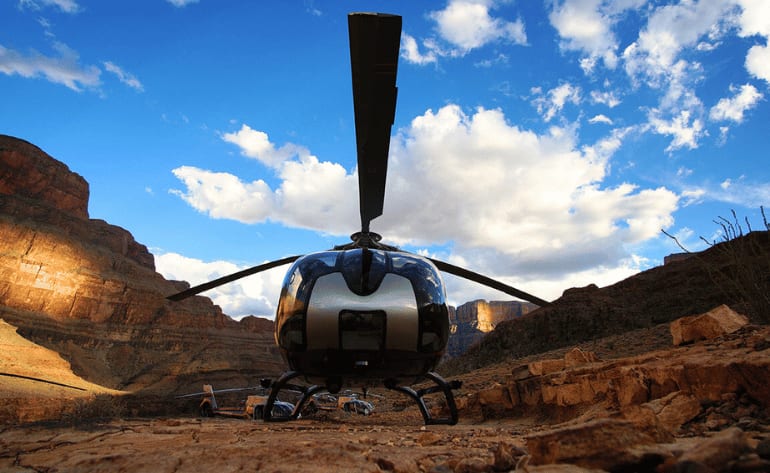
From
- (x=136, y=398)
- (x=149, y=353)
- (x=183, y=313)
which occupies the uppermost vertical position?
(x=183, y=313)

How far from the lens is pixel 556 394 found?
693 centimetres

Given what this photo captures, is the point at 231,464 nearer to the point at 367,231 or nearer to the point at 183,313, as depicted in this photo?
the point at 367,231

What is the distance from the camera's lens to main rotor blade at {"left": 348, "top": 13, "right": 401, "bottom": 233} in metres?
2.28

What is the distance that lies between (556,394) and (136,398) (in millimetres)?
50020

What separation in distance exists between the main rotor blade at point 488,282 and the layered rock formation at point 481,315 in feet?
358

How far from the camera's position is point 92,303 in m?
63.4

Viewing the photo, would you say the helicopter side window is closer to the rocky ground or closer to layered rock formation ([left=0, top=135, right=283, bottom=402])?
the rocky ground

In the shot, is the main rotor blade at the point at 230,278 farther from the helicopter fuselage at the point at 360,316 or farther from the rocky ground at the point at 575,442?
the rocky ground at the point at 575,442

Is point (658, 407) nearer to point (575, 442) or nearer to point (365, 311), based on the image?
point (575, 442)

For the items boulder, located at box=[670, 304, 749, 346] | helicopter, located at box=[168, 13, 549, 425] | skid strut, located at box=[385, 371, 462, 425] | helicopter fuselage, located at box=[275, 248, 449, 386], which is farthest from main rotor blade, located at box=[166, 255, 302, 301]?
boulder, located at box=[670, 304, 749, 346]

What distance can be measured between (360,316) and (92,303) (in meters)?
74.7

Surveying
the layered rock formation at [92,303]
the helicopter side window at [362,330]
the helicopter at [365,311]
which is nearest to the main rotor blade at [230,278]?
the helicopter at [365,311]

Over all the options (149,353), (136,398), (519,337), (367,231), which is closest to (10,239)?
(149,353)

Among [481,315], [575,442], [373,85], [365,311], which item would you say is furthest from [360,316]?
[481,315]
